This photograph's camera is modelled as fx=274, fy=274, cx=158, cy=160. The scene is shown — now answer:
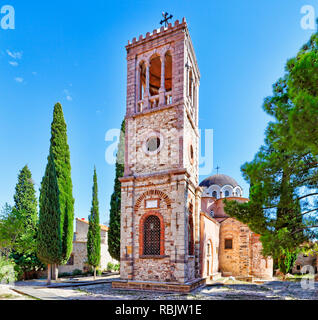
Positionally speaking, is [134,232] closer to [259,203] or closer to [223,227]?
[259,203]

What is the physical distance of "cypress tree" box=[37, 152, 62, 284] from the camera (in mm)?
16062

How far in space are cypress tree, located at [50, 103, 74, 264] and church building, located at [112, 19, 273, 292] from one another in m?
5.97

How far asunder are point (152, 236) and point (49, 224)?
6.60m

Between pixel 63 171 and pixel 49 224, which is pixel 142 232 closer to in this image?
pixel 49 224

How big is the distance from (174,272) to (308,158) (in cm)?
757

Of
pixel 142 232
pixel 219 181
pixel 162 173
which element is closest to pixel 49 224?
pixel 142 232

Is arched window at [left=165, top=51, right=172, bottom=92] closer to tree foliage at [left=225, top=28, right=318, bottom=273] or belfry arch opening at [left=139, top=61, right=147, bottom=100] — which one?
belfry arch opening at [left=139, top=61, right=147, bottom=100]

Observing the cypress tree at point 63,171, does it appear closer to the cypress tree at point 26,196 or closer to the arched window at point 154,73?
the cypress tree at point 26,196

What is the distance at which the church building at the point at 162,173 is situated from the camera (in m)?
13.2

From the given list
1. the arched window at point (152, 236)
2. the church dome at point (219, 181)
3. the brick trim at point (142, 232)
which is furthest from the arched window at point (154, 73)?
the church dome at point (219, 181)

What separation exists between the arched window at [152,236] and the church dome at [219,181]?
18609 mm

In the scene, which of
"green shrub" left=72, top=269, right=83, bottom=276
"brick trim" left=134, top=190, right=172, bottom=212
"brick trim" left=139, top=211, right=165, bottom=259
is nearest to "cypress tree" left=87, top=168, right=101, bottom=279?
"green shrub" left=72, top=269, right=83, bottom=276

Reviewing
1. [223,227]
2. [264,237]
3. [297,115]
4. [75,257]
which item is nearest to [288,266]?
[223,227]

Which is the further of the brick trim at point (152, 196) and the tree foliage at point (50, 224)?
the tree foliage at point (50, 224)
